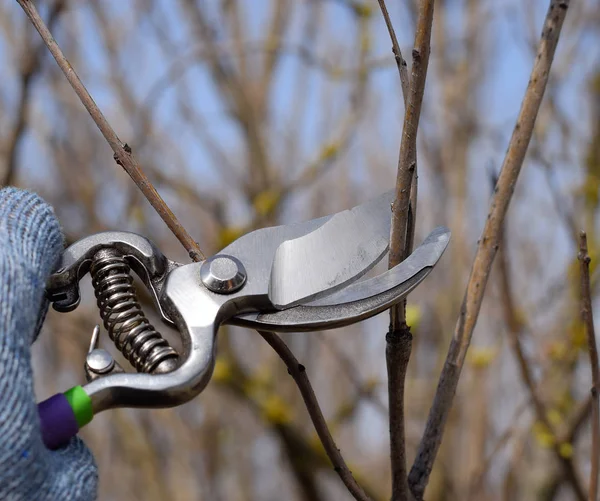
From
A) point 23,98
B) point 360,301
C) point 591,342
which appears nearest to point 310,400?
point 360,301

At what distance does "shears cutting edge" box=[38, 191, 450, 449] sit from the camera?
0.74m

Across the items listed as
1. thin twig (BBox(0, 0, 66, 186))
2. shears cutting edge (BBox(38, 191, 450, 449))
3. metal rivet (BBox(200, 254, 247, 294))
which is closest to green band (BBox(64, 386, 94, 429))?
shears cutting edge (BBox(38, 191, 450, 449))

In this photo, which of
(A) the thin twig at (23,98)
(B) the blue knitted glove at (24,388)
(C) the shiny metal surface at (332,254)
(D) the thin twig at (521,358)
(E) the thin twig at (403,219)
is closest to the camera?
(B) the blue knitted glove at (24,388)

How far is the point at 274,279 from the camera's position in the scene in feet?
2.90

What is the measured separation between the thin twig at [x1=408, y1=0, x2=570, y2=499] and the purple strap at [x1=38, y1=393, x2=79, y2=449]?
0.45m

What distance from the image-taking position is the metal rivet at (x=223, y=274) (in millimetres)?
857

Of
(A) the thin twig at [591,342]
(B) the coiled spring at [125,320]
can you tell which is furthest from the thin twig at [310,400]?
(A) the thin twig at [591,342]

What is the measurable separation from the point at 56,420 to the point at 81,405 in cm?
3

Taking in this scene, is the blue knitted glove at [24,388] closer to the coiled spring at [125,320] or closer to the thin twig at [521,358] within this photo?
the coiled spring at [125,320]

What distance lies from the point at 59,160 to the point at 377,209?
2131mm

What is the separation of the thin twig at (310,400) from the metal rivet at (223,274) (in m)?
0.07

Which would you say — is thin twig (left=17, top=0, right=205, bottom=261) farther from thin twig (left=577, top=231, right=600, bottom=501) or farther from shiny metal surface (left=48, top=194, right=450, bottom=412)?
thin twig (left=577, top=231, right=600, bottom=501)

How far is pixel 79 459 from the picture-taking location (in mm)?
736

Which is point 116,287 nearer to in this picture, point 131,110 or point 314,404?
point 314,404
